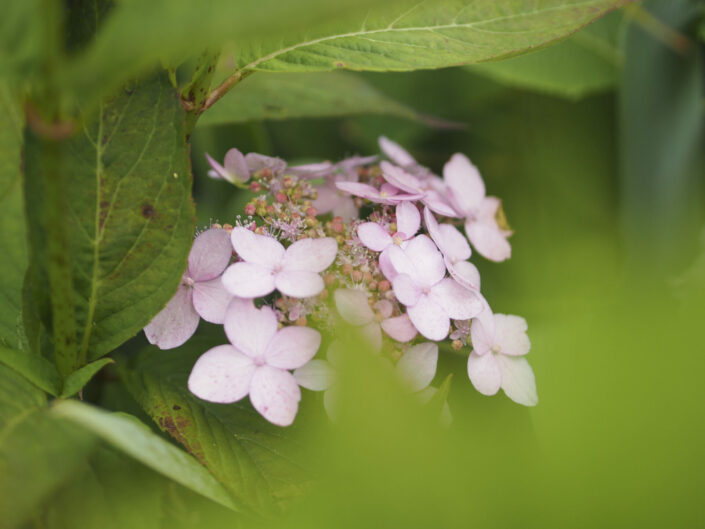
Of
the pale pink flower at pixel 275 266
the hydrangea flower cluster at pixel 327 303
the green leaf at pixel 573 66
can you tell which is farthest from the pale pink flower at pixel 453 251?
the green leaf at pixel 573 66

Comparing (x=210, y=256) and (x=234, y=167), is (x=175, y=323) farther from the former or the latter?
(x=234, y=167)

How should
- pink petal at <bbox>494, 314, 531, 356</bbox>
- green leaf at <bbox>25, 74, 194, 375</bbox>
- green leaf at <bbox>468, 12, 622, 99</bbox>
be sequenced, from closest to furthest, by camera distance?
green leaf at <bbox>25, 74, 194, 375</bbox>, pink petal at <bbox>494, 314, 531, 356</bbox>, green leaf at <bbox>468, 12, 622, 99</bbox>

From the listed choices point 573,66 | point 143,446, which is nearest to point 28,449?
point 143,446

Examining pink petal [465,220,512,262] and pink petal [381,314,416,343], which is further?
pink petal [465,220,512,262]

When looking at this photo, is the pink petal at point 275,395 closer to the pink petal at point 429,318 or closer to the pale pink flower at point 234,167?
the pink petal at point 429,318

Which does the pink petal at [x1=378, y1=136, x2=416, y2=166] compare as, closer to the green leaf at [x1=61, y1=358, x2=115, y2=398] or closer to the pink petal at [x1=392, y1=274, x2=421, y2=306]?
the pink petal at [x1=392, y1=274, x2=421, y2=306]

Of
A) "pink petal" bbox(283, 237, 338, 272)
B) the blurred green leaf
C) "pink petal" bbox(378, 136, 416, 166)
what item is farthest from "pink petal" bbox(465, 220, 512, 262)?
the blurred green leaf
